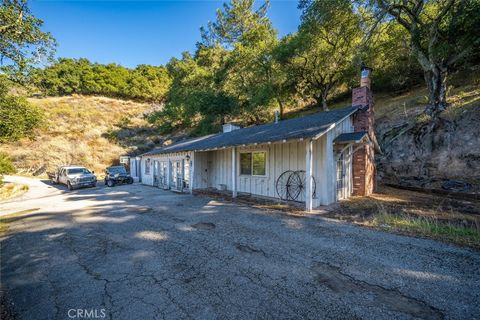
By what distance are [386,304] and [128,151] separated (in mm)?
30636

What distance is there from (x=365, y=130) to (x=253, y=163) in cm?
496

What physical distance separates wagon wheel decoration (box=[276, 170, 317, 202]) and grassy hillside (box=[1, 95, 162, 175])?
22199 mm

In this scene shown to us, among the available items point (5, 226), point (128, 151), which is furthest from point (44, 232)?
point (128, 151)

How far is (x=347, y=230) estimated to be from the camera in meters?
5.19

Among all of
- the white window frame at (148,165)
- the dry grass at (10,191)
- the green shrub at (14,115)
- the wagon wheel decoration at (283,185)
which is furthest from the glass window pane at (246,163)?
the dry grass at (10,191)

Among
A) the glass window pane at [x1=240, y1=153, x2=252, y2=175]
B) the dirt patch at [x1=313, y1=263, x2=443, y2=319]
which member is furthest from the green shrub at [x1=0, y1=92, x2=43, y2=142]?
the dirt patch at [x1=313, y1=263, x2=443, y2=319]

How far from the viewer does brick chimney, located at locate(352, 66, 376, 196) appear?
8.88 metres

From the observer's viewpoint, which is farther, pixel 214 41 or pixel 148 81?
pixel 148 81

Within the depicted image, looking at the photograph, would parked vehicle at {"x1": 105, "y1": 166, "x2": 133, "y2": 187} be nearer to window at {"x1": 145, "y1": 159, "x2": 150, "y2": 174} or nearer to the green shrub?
window at {"x1": 145, "y1": 159, "x2": 150, "y2": 174}

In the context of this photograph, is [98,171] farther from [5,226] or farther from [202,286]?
[202,286]

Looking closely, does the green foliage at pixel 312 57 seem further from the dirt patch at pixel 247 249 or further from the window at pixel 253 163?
the dirt patch at pixel 247 249

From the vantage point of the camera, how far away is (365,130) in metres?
8.85

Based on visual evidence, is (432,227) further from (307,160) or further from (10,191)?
(10,191)

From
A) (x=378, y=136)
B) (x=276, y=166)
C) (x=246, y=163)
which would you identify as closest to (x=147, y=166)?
(x=246, y=163)
